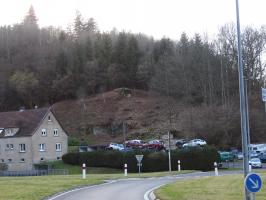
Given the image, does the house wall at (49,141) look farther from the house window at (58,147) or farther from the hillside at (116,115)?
the hillside at (116,115)

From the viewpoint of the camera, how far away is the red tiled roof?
7819cm

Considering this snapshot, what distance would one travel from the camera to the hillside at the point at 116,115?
9606 cm

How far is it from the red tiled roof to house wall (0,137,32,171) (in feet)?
3.24

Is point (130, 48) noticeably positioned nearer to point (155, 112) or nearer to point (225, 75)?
point (155, 112)

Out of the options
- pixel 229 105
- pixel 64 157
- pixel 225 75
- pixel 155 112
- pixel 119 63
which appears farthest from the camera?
pixel 119 63

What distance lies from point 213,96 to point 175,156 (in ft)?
101

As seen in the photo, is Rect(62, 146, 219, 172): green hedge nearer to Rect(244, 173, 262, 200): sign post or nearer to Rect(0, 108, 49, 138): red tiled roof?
Rect(0, 108, 49, 138): red tiled roof

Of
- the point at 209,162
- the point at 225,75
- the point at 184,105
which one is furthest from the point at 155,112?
the point at 209,162

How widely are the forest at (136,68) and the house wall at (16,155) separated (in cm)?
2471

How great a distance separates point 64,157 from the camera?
73.8 m

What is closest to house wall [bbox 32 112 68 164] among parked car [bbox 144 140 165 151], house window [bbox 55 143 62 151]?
house window [bbox 55 143 62 151]

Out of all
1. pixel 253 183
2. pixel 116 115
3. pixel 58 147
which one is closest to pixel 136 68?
pixel 116 115

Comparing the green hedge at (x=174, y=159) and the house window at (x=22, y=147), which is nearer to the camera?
the green hedge at (x=174, y=159)

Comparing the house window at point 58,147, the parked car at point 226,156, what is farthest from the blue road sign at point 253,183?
the house window at point 58,147
